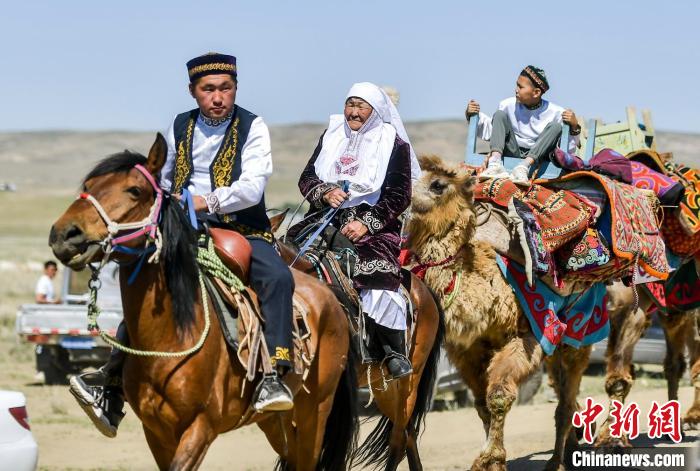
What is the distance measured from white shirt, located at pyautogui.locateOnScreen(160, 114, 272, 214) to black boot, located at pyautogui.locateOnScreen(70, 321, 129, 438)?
37.1 inches

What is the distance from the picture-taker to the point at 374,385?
29.5 ft

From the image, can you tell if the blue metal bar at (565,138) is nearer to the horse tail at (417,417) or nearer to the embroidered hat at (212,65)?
the horse tail at (417,417)

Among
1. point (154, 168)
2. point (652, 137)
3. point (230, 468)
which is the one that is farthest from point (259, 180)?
point (652, 137)

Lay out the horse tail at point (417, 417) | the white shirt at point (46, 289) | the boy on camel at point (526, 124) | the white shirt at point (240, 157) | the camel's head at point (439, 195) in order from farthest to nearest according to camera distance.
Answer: the white shirt at point (46, 289) < the boy on camel at point (526, 124) < the camel's head at point (439, 195) < the horse tail at point (417, 417) < the white shirt at point (240, 157)

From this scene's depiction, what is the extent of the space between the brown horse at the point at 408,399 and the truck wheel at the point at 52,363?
11323mm

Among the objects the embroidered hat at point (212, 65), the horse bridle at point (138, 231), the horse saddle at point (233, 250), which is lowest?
the horse saddle at point (233, 250)

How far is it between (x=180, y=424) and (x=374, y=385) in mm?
2706

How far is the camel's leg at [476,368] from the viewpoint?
9820 millimetres

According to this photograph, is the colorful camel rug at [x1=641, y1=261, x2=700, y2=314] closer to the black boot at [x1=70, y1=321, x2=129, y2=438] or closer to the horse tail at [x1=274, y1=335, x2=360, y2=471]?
the horse tail at [x1=274, y1=335, x2=360, y2=471]

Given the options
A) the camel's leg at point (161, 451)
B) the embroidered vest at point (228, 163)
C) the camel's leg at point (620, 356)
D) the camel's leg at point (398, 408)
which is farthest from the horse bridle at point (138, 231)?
the camel's leg at point (620, 356)

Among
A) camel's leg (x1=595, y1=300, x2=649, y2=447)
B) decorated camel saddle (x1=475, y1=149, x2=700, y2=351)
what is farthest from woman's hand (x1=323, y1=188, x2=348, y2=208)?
camel's leg (x1=595, y1=300, x2=649, y2=447)

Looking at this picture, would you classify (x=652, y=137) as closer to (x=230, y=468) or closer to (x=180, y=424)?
(x=230, y=468)

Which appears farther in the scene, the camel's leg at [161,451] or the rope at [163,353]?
the camel's leg at [161,451]

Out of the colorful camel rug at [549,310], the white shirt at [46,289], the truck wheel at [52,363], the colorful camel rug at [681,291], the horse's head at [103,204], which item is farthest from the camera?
the white shirt at [46,289]
